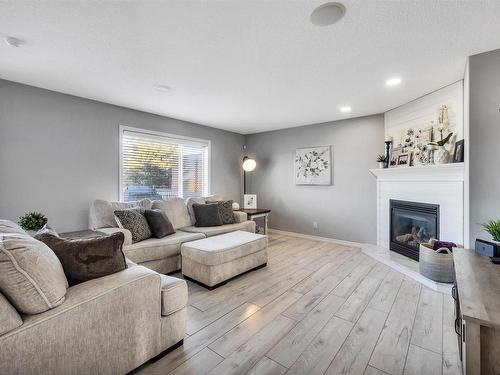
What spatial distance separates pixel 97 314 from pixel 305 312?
165 centimetres

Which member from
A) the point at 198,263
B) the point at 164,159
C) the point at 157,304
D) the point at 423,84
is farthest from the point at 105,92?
the point at 423,84

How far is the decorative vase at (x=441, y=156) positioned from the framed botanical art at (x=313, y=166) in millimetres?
1840

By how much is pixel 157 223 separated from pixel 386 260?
10.5 ft

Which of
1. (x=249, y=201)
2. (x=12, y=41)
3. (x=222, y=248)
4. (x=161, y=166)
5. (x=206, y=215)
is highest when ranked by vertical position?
(x=12, y=41)

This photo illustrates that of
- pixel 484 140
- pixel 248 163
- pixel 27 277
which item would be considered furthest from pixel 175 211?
pixel 484 140

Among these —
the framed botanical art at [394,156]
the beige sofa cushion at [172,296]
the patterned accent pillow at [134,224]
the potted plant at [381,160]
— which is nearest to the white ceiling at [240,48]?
the framed botanical art at [394,156]

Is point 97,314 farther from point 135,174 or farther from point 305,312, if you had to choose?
point 135,174

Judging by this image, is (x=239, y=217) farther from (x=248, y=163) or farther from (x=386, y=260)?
(x=386, y=260)

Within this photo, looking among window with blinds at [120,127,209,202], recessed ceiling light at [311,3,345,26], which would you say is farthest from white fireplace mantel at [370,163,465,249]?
window with blinds at [120,127,209,202]

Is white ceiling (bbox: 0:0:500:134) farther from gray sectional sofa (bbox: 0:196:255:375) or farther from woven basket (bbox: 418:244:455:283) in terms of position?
woven basket (bbox: 418:244:455:283)

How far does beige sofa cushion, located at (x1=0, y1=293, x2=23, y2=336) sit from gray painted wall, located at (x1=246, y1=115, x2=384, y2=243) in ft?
14.3

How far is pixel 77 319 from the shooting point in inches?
47.3

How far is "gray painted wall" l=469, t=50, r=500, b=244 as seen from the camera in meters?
2.07

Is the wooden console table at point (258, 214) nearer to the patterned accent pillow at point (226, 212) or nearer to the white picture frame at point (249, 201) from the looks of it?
the white picture frame at point (249, 201)
